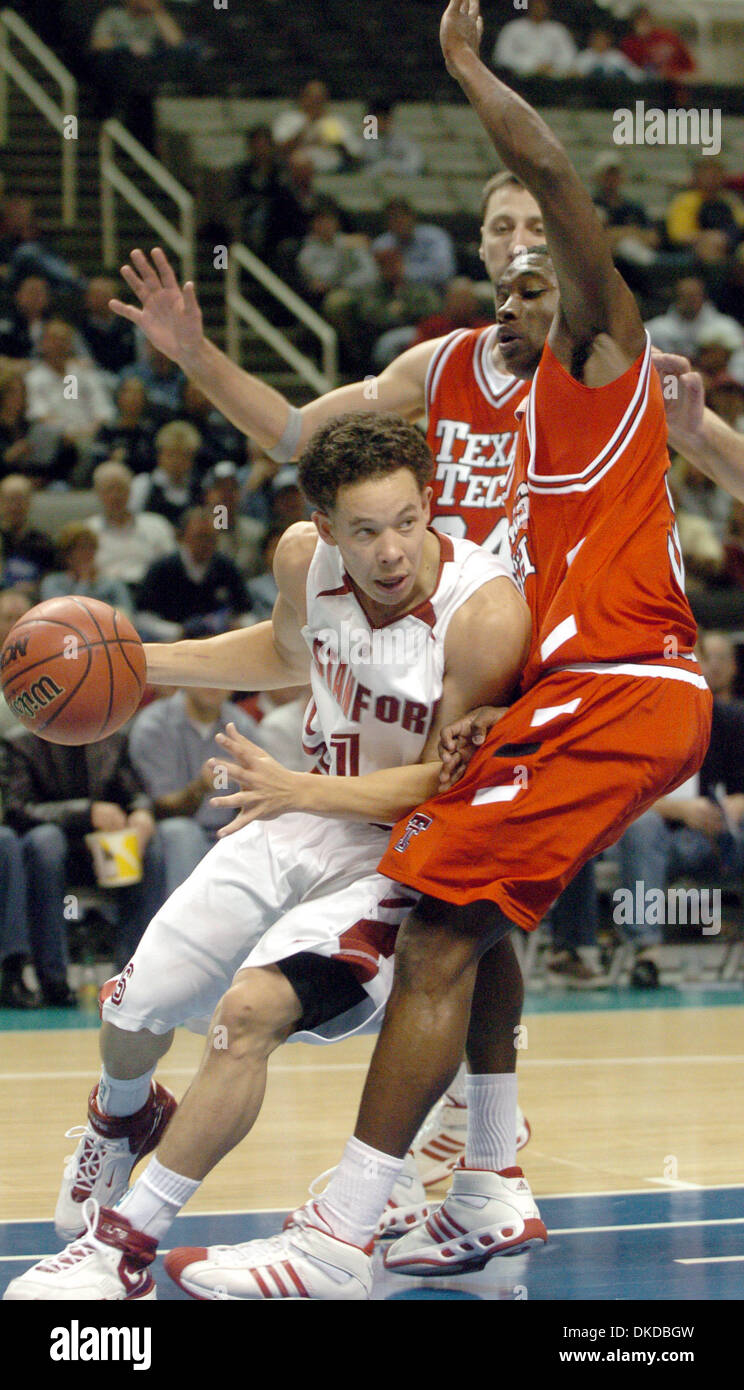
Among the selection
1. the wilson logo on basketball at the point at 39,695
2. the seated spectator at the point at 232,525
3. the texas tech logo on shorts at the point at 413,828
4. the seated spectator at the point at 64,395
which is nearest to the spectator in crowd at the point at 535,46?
the seated spectator at the point at 64,395

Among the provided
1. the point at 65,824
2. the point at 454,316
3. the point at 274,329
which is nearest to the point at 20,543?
the point at 65,824

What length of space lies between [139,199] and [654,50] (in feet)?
23.1

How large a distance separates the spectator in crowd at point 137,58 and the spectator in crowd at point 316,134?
1.09 metres

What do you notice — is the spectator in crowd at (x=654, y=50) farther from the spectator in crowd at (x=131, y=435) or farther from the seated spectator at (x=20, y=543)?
the seated spectator at (x=20, y=543)

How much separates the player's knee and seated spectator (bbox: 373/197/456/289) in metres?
11.1

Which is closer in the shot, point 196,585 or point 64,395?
point 196,585

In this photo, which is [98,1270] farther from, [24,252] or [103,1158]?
[24,252]

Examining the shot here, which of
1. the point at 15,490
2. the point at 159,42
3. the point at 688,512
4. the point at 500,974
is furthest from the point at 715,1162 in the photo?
the point at 159,42

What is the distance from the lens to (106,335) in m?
12.4

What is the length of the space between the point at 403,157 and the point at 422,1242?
13.2m

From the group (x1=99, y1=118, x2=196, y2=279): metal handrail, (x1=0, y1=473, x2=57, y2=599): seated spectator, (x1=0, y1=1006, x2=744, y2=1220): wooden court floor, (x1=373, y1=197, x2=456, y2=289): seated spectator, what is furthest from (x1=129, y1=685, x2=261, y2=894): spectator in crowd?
(x1=373, y1=197, x2=456, y2=289): seated spectator

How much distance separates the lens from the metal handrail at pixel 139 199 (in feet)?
45.0
